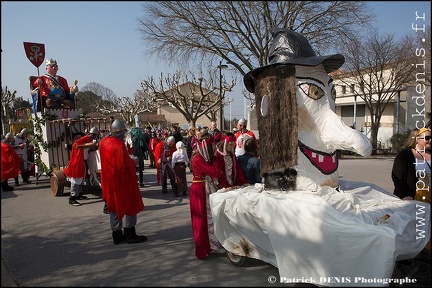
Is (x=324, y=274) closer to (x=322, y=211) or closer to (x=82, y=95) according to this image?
(x=322, y=211)

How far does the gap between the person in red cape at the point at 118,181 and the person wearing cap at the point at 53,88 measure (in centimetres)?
425

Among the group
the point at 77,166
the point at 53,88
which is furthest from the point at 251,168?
the point at 53,88

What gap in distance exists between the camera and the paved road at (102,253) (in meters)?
3.44

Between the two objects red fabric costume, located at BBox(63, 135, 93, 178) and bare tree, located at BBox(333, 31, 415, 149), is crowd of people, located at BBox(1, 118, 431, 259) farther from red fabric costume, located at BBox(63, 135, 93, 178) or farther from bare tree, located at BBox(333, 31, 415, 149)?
bare tree, located at BBox(333, 31, 415, 149)

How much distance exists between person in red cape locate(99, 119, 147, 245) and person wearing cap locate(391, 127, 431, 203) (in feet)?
10.6

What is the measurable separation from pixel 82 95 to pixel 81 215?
4251cm

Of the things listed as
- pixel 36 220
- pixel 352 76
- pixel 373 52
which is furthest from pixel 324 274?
pixel 352 76

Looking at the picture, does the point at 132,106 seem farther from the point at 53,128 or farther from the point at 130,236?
the point at 130,236

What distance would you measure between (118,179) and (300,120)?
247cm

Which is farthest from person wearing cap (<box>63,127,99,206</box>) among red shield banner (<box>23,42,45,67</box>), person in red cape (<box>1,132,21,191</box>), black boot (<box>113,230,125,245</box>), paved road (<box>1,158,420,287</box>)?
black boot (<box>113,230,125,245</box>)

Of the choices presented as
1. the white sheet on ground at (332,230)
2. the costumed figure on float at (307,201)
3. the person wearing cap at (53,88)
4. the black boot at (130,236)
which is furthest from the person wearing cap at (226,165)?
the person wearing cap at (53,88)

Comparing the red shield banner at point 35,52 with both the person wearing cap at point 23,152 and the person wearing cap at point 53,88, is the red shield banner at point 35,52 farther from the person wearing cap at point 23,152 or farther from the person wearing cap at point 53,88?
the person wearing cap at point 23,152

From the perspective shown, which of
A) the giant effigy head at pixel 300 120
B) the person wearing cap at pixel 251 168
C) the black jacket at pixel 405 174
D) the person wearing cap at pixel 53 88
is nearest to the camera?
the giant effigy head at pixel 300 120

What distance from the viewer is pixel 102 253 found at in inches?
165
